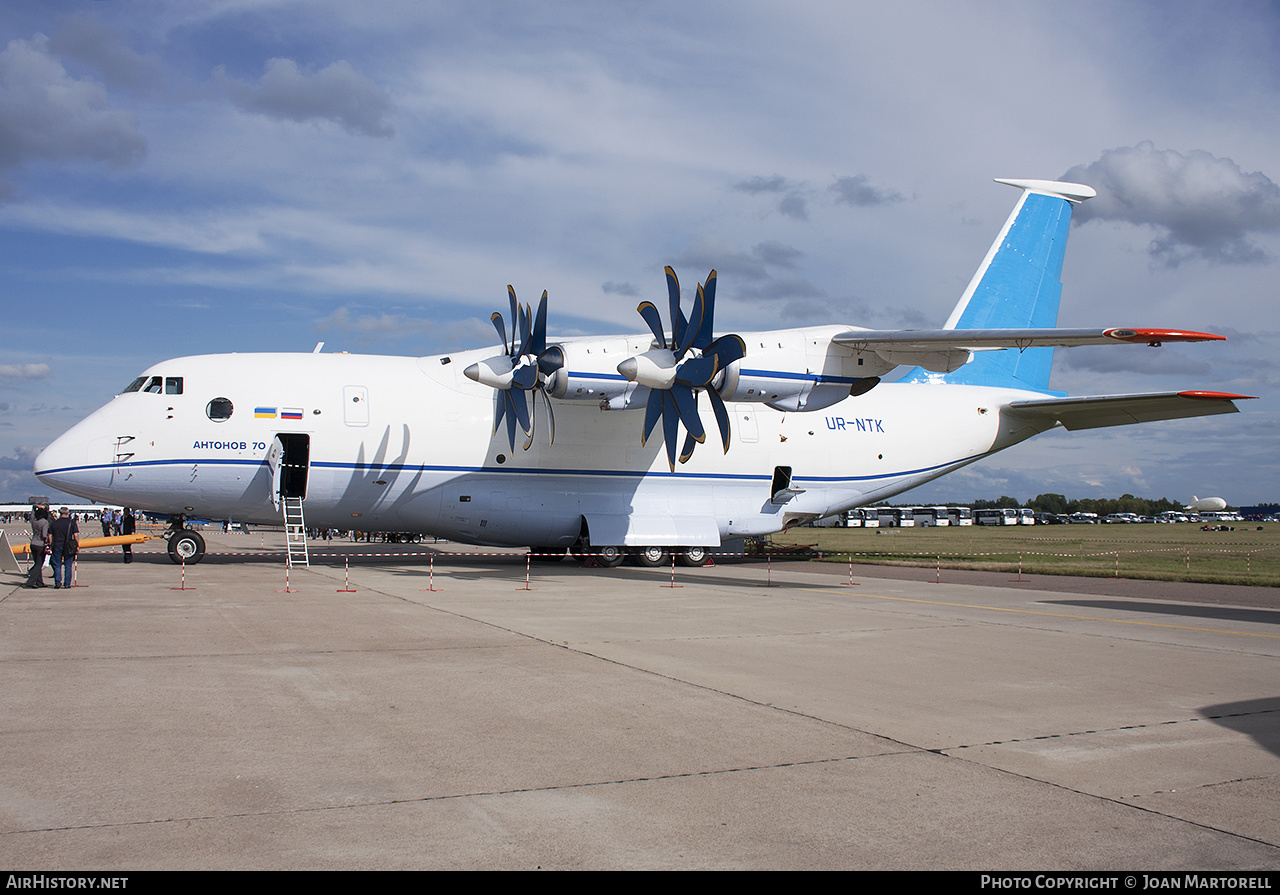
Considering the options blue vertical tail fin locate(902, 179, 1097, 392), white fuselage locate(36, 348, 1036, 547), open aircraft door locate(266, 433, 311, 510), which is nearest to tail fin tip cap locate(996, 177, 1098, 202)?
blue vertical tail fin locate(902, 179, 1097, 392)

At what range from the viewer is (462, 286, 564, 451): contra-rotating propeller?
61.3 ft

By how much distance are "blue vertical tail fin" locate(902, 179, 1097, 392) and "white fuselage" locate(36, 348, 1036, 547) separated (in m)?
4.08

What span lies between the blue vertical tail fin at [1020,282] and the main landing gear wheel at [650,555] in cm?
930

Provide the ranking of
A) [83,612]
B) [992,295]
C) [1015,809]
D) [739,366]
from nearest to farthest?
[1015,809]
[83,612]
[739,366]
[992,295]

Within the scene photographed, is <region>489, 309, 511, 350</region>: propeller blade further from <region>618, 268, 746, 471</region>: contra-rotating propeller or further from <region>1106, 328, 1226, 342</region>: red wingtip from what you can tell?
<region>1106, 328, 1226, 342</region>: red wingtip

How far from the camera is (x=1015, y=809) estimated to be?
15.1 feet

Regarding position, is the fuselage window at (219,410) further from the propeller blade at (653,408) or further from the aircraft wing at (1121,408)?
Result: the aircraft wing at (1121,408)

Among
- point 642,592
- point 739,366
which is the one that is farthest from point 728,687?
point 739,366

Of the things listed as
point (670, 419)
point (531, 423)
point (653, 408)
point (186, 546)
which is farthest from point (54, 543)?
point (670, 419)

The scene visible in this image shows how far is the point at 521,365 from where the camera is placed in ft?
64.0

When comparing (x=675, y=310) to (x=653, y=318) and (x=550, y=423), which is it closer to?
(x=653, y=318)

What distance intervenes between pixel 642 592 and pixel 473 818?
1192 cm

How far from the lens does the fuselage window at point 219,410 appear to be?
1938 cm

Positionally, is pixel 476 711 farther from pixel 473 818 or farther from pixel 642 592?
pixel 642 592
